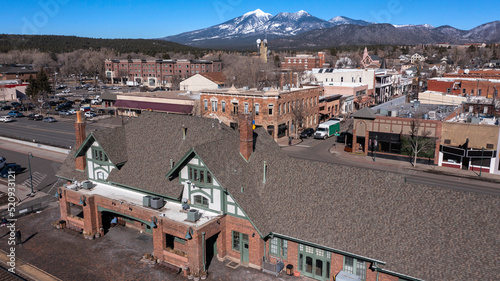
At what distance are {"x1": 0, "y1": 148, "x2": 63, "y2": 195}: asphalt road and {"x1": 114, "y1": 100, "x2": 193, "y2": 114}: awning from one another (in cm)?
2923

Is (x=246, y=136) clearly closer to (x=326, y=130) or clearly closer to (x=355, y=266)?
(x=355, y=266)

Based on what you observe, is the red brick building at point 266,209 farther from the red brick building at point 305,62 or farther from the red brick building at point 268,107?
the red brick building at point 305,62

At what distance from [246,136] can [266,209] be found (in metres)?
5.25

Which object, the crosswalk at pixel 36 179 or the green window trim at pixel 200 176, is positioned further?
the crosswalk at pixel 36 179

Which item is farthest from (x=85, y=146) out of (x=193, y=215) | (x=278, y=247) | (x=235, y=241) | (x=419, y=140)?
(x=419, y=140)

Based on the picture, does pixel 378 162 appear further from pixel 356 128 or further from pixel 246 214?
pixel 246 214

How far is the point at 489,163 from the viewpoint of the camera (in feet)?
146

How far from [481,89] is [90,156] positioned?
7433cm

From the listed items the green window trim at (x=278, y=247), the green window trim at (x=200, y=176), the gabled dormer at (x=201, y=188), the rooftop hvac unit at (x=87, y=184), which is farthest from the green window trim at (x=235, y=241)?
the rooftop hvac unit at (x=87, y=184)

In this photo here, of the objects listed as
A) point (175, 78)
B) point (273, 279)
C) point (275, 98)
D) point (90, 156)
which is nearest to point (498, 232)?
point (273, 279)

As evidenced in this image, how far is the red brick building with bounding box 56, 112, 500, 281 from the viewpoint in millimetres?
18719

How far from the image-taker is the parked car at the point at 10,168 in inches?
1769

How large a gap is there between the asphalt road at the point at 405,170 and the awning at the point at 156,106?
26505mm

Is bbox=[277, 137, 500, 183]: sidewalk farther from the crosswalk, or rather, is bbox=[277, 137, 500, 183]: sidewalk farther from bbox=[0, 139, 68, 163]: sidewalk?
bbox=[0, 139, 68, 163]: sidewalk
